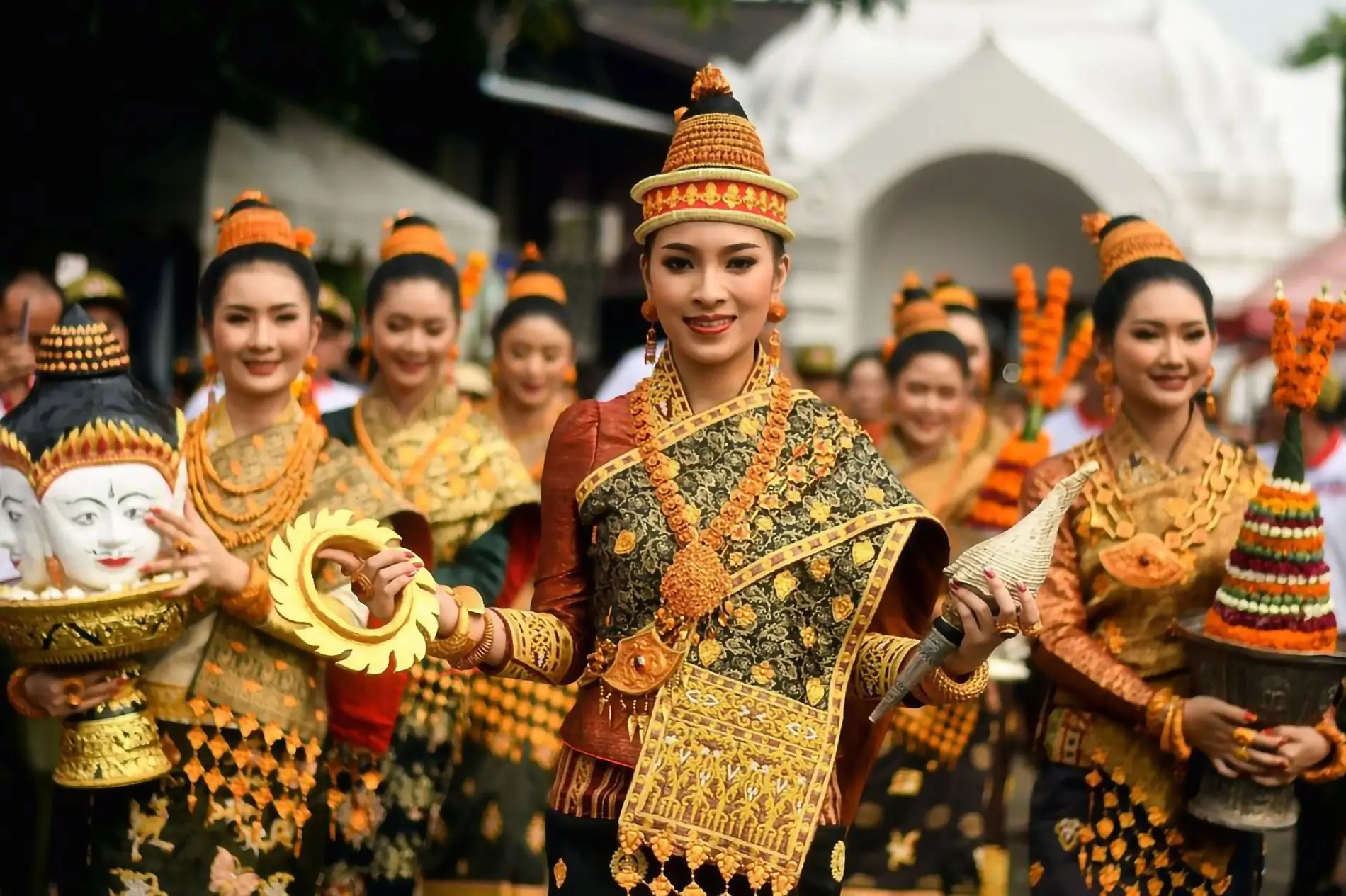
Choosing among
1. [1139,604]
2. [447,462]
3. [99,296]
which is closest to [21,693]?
[447,462]

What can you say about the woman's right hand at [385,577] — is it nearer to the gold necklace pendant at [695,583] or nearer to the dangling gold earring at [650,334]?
the gold necklace pendant at [695,583]

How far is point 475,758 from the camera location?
5598 millimetres

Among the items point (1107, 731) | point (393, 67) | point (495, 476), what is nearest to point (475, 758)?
point (495, 476)

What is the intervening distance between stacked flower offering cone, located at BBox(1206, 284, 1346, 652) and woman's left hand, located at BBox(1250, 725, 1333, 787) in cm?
18

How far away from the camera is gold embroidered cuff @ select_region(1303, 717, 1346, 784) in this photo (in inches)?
152

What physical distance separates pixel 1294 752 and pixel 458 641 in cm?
185

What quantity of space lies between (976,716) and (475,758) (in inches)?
67.1

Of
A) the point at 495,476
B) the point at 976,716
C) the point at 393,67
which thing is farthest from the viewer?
the point at 393,67

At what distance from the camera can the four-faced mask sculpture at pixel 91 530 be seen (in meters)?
3.79

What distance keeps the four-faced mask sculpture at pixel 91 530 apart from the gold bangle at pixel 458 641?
97 cm

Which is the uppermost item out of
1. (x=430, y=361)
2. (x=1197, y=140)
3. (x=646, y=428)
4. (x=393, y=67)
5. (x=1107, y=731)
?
(x=1197, y=140)

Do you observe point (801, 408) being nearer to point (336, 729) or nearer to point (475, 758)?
point (336, 729)

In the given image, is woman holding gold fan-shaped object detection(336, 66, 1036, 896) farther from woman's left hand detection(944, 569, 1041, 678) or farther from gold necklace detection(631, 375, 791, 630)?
woman's left hand detection(944, 569, 1041, 678)

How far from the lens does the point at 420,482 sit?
504cm
